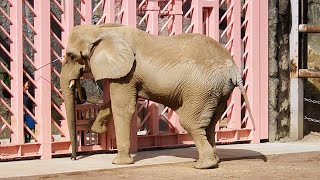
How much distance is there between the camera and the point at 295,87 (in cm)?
1205

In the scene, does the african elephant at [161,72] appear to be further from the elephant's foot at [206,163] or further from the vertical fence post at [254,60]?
the vertical fence post at [254,60]

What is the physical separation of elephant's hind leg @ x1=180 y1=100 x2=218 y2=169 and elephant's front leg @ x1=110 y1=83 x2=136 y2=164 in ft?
2.42

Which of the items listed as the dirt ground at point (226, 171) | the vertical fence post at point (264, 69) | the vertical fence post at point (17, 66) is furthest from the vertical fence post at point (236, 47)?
the vertical fence post at point (17, 66)

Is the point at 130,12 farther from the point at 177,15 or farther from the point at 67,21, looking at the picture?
the point at 67,21

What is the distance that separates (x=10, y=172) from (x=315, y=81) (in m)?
7.43

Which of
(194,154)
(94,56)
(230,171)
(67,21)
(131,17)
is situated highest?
(131,17)

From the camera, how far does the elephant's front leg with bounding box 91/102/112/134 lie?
9.80 m

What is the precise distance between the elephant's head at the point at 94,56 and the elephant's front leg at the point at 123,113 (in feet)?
0.78

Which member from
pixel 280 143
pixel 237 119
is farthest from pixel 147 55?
pixel 280 143

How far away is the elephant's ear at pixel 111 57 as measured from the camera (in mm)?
9031

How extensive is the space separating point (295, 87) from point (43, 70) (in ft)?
14.8

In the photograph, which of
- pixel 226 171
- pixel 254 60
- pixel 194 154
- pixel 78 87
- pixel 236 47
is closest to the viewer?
pixel 226 171

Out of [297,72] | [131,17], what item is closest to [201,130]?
[131,17]

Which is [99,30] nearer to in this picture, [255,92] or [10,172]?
[10,172]
